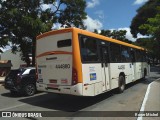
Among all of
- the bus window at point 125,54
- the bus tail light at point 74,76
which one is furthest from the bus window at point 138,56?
the bus tail light at point 74,76

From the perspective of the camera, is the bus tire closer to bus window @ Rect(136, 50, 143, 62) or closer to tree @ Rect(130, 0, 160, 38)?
bus window @ Rect(136, 50, 143, 62)

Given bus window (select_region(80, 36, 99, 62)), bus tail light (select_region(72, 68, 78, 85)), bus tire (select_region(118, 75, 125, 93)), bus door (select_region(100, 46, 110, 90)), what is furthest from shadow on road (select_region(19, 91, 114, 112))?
bus window (select_region(80, 36, 99, 62))

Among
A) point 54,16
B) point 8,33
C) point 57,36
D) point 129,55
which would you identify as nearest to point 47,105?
point 57,36

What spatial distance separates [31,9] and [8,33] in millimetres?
3311

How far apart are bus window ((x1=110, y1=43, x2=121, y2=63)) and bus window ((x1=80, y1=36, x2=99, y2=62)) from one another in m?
2.11

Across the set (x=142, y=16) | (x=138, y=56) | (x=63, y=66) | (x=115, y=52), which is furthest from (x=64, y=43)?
(x=142, y=16)

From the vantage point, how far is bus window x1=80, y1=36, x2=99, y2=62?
1000 centimetres

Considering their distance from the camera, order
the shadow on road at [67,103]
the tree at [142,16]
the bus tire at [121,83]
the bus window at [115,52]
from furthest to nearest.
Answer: the tree at [142,16] < the bus tire at [121,83] < the bus window at [115,52] < the shadow on road at [67,103]

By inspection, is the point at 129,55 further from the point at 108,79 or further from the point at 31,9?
the point at 31,9

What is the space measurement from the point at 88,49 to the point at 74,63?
42.8 inches

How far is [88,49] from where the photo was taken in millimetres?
10359

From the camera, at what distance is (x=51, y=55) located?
1057cm

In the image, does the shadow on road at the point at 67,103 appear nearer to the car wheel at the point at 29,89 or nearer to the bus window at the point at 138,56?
the car wheel at the point at 29,89

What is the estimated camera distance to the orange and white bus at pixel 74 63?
9656mm
